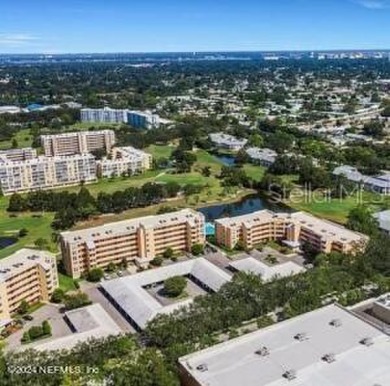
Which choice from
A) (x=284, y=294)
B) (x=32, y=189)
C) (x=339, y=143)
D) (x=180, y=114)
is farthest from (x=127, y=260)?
(x=180, y=114)

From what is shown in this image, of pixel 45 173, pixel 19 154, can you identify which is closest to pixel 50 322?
pixel 45 173

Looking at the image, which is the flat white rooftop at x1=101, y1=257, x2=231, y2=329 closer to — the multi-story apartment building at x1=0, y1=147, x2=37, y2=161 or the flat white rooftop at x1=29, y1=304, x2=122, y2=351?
the flat white rooftop at x1=29, y1=304, x2=122, y2=351

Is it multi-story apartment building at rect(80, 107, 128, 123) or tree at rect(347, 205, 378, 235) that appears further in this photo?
multi-story apartment building at rect(80, 107, 128, 123)

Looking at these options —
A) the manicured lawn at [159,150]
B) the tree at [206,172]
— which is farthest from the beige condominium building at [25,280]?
the manicured lawn at [159,150]

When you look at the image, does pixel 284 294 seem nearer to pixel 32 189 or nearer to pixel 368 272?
pixel 368 272

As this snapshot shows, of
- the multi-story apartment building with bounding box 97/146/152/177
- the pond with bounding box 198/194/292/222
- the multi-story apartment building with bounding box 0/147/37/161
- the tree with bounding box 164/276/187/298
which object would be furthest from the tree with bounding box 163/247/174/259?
the multi-story apartment building with bounding box 0/147/37/161
